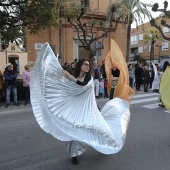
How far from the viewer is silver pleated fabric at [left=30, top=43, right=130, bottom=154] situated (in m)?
3.11

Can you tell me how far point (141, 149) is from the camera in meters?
4.13

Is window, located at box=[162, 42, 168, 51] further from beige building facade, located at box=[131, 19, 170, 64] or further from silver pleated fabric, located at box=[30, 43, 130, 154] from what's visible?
silver pleated fabric, located at box=[30, 43, 130, 154]

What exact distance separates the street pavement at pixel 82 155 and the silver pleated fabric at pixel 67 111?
1.87 feet

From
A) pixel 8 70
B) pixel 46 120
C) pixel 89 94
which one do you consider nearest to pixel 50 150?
pixel 46 120

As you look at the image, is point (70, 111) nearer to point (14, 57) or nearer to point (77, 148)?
point (77, 148)

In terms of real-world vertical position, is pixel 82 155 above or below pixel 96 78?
below

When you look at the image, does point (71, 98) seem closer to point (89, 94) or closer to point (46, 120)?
point (89, 94)

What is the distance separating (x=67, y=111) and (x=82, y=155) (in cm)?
99

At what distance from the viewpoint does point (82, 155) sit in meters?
3.84

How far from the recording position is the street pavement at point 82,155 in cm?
346

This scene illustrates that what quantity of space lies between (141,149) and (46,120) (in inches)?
77.7

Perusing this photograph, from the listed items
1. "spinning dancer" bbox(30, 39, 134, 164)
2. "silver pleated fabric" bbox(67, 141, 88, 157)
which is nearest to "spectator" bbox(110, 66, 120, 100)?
"spinning dancer" bbox(30, 39, 134, 164)

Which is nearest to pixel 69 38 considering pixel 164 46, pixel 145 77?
pixel 145 77

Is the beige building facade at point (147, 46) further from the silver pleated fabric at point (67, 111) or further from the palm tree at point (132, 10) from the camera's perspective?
the silver pleated fabric at point (67, 111)
